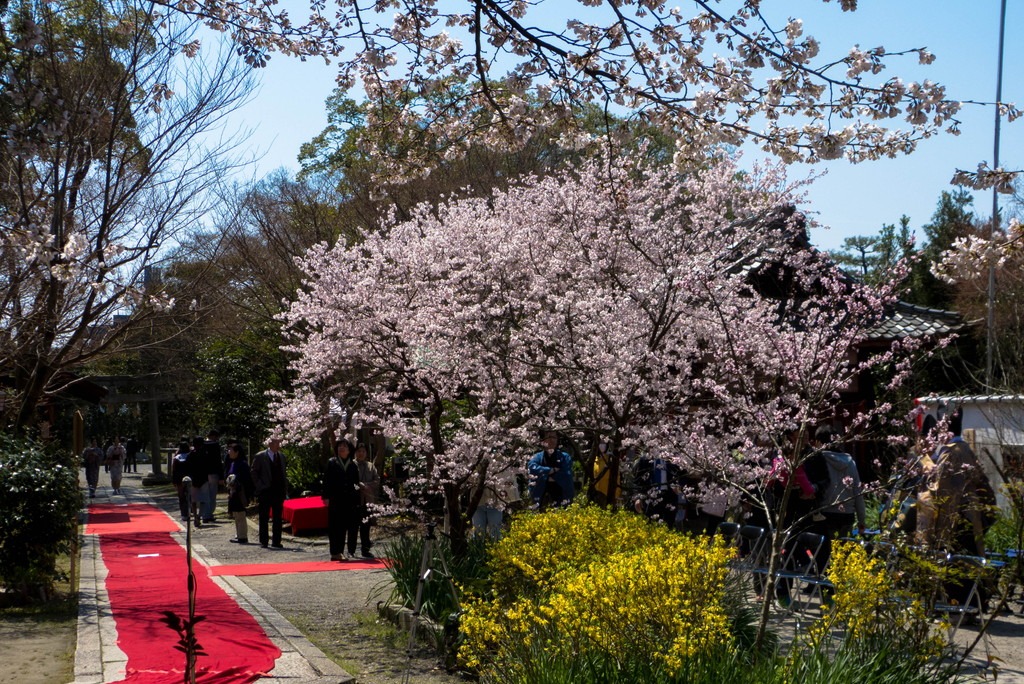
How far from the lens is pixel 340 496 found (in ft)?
45.9

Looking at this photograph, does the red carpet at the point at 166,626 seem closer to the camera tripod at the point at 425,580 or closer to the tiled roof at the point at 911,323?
the camera tripod at the point at 425,580

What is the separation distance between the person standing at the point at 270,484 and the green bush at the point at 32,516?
491cm

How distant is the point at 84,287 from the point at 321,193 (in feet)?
46.2

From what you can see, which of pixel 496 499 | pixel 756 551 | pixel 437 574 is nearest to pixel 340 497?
pixel 496 499

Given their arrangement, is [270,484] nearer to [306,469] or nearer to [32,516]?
[32,516]

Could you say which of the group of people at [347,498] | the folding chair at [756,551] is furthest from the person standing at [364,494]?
the folding chair at [756,551]

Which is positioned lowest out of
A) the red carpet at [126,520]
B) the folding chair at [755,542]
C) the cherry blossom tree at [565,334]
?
the red carpet at [126,520]

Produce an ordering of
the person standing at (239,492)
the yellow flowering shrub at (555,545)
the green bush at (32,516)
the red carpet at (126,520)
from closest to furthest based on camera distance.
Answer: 1. the yellow flowering shrub at (555,545)
2. the green bush at (32,516)
3. the person standing at (239,492)
4. the red carpet at (126,520)

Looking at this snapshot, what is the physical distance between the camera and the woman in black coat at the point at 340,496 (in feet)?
45.9

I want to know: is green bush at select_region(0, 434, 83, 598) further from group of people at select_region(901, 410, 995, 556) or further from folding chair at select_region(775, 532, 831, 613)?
group of people at select_region(901, 410, 995, 556)

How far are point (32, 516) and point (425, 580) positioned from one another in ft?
15.3

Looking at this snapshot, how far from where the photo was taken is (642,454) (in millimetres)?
11125

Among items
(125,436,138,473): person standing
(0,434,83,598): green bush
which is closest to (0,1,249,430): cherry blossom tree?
(0,434,83,598): green bush

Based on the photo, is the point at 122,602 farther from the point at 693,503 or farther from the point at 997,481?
the point at 997,481
